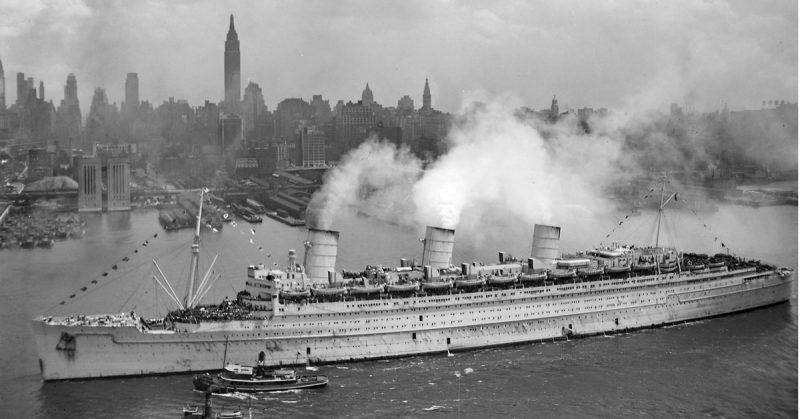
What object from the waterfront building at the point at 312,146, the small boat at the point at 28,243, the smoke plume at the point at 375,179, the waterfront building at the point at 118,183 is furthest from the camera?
the waterfront building at the point at 118,183

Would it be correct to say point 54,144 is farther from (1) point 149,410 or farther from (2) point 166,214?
(1) point 149,410

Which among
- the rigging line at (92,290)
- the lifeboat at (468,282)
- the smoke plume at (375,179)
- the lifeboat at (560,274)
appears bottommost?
the rigging line at (92,290)

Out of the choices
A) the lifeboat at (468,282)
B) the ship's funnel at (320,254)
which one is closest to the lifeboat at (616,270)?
the lifeboat at (468,282)

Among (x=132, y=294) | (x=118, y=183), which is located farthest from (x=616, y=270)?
(x=118, y=183)

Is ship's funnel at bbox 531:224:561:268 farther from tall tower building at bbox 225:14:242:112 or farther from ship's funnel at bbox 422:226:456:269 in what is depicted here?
tall tower building at bbox 225:14:242:112

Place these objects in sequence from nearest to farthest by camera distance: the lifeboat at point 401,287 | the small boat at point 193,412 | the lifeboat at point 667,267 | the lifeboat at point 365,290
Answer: the small boat at point 193,412 < the lifeboat at point 365,290 < the lifeboat at point 401,287 < the lifeboat at point 667,267

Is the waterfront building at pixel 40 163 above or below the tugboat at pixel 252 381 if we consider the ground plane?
above

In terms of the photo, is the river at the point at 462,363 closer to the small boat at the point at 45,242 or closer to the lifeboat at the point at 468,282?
the small boat at the point at 45,242

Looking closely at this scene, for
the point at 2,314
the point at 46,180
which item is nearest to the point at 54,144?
the point at 46,180
